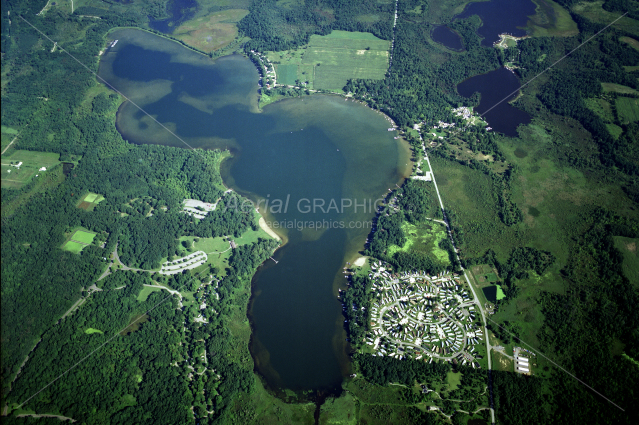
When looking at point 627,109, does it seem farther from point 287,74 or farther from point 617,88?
point 287,74

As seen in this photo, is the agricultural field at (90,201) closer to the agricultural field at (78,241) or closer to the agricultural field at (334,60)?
the agricultural field at (78,241)

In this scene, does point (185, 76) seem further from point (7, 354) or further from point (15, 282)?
point (7, 354)

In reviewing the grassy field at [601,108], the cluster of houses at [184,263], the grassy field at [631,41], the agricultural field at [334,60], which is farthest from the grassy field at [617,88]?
the cluster of houses at [184,263]

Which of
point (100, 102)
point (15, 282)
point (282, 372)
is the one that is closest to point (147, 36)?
point (100, 102)

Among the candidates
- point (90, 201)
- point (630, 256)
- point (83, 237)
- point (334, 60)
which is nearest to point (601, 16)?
point (334, 60)

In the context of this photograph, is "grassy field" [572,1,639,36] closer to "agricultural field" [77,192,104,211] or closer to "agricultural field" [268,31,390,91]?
"agricultural field" [268,31,390,91]
